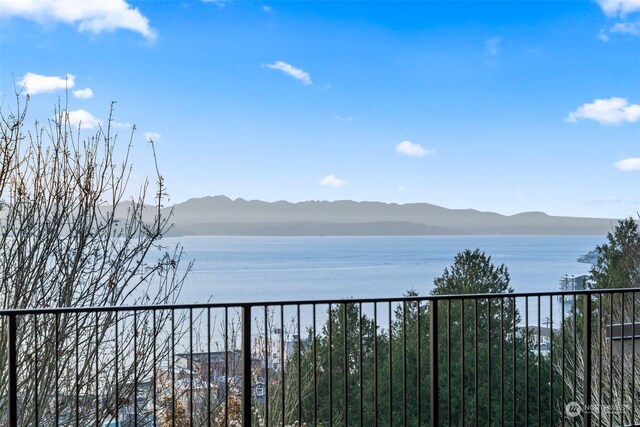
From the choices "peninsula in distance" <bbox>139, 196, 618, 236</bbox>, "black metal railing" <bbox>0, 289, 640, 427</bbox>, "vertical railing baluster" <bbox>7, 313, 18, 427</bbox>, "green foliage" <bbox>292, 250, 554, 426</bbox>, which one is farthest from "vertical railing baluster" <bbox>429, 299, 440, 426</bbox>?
"peninsula in distance" <bbox>139, 196, 618, 236</bbox>

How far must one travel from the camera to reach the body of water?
75.9 ft

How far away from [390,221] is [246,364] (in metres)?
24.8

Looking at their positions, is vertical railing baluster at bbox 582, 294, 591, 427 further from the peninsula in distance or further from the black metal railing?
the peninsula in distance

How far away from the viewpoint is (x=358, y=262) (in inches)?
1199

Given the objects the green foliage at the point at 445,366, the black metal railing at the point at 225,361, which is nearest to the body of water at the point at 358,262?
the green foliage at the point at 445,366

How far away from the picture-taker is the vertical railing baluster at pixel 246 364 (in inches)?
105

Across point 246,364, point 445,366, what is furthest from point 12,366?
point 445,366

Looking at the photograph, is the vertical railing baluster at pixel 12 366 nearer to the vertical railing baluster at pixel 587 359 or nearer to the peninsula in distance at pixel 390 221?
the vertical railing baluster at pixel 587 359

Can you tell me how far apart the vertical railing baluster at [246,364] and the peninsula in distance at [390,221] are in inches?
758

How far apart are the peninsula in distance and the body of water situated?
0.73 meters

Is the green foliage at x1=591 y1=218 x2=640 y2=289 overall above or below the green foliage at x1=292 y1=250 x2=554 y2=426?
above

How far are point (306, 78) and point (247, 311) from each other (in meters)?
17.6

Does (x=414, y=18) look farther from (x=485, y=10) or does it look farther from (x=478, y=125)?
(x=478, y=125)

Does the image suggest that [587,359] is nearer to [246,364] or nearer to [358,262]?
[246,364]
